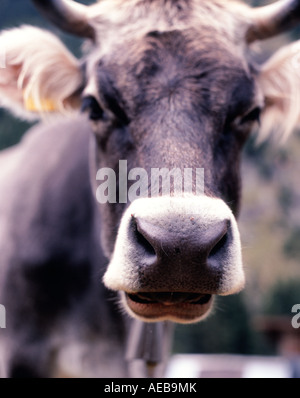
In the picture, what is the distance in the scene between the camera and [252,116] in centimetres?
331

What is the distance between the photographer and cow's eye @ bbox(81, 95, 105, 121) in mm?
3293

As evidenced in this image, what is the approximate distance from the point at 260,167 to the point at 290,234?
5.56 meters

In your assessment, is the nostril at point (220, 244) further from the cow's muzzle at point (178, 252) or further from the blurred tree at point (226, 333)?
the blurred tree at point (226, 333)

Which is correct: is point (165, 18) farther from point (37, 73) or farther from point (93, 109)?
point (37, 73)

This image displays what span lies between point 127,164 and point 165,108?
0.38m

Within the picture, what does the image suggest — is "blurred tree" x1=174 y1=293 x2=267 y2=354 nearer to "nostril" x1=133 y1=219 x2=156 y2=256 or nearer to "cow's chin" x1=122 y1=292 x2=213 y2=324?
"cow's chin" x1=122 y1=292 x2=213 y2=324

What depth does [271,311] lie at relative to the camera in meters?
28.0

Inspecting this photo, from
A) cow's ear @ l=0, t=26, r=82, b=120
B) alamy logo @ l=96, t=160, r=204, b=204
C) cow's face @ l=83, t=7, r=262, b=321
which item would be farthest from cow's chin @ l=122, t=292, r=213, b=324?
cow's ear @ l=0, t=26, r=82, b=120

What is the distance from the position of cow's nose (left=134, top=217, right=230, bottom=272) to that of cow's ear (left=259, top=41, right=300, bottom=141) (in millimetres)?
1585

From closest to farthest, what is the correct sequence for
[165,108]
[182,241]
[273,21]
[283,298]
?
[182,241] < [165,108] < [273,21] < [283,298]

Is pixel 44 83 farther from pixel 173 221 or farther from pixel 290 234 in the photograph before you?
pixel 290 234

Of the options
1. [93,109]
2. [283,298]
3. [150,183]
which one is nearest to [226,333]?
[283,298]

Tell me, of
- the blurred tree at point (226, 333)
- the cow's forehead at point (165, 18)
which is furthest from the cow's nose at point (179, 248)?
the blurred tree at point (226, 333)
